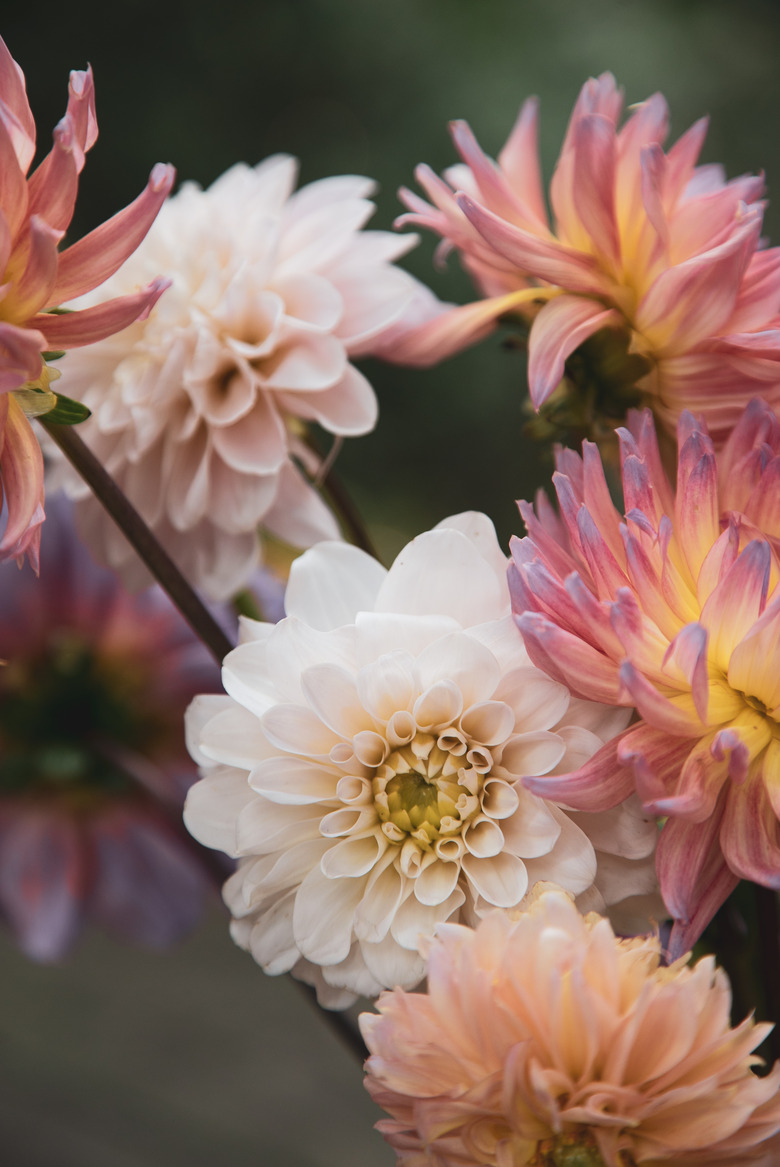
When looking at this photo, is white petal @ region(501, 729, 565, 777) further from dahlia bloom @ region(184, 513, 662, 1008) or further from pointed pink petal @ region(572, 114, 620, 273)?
pointed pink petal @ region(572, 114, 620, 273)

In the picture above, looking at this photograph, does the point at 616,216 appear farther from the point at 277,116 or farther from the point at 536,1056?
the point at 277,116

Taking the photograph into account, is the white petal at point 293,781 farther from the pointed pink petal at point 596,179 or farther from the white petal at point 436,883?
the pointed pink petal at point 596,179

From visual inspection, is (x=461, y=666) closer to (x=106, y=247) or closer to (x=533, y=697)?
(x=533, y=697)

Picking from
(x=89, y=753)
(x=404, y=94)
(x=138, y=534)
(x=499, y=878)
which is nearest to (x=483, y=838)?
(x=499, y=878)

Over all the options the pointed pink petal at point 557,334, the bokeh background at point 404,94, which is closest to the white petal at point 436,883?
the pointed pink petal at point 557,334

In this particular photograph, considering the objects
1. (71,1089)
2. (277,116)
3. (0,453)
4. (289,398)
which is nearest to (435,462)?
(277,116)
